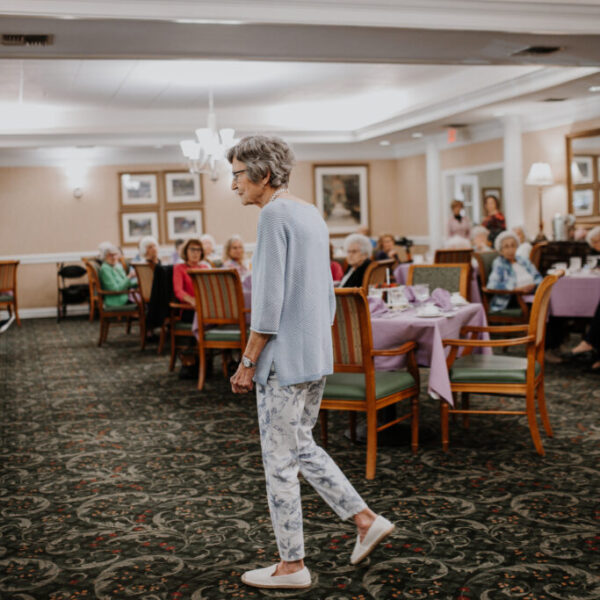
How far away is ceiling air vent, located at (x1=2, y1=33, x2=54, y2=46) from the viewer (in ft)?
18.0

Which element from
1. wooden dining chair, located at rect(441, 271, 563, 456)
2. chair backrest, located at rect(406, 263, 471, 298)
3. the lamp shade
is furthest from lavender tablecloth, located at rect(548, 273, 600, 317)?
the lamp shade

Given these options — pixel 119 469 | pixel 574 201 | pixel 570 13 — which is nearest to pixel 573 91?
pixel 574 201

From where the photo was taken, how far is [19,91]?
1021 centimetres

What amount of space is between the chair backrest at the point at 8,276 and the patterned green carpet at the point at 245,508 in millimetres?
5658

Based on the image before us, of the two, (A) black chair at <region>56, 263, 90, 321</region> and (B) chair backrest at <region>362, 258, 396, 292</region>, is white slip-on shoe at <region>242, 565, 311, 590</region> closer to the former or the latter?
(B) chair backrest at <region>362, 258, 396, 292</region>

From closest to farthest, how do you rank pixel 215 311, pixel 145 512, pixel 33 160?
pixel 145 512, pixel 215 311, pixel 33 160

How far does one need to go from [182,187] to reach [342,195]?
312 centimetres

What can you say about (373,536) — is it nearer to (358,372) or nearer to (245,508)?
(245,508)

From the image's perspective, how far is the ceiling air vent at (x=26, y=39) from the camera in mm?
5478

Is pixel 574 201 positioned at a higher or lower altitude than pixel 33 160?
lower

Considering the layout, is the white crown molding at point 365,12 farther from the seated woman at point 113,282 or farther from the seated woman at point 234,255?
the seated woman at point 113,282

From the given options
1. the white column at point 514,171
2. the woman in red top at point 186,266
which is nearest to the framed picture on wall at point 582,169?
the white column at point 514,171

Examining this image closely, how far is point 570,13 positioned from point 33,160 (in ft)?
34.3

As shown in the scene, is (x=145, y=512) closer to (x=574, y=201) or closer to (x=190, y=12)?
(x=190, y=12)
